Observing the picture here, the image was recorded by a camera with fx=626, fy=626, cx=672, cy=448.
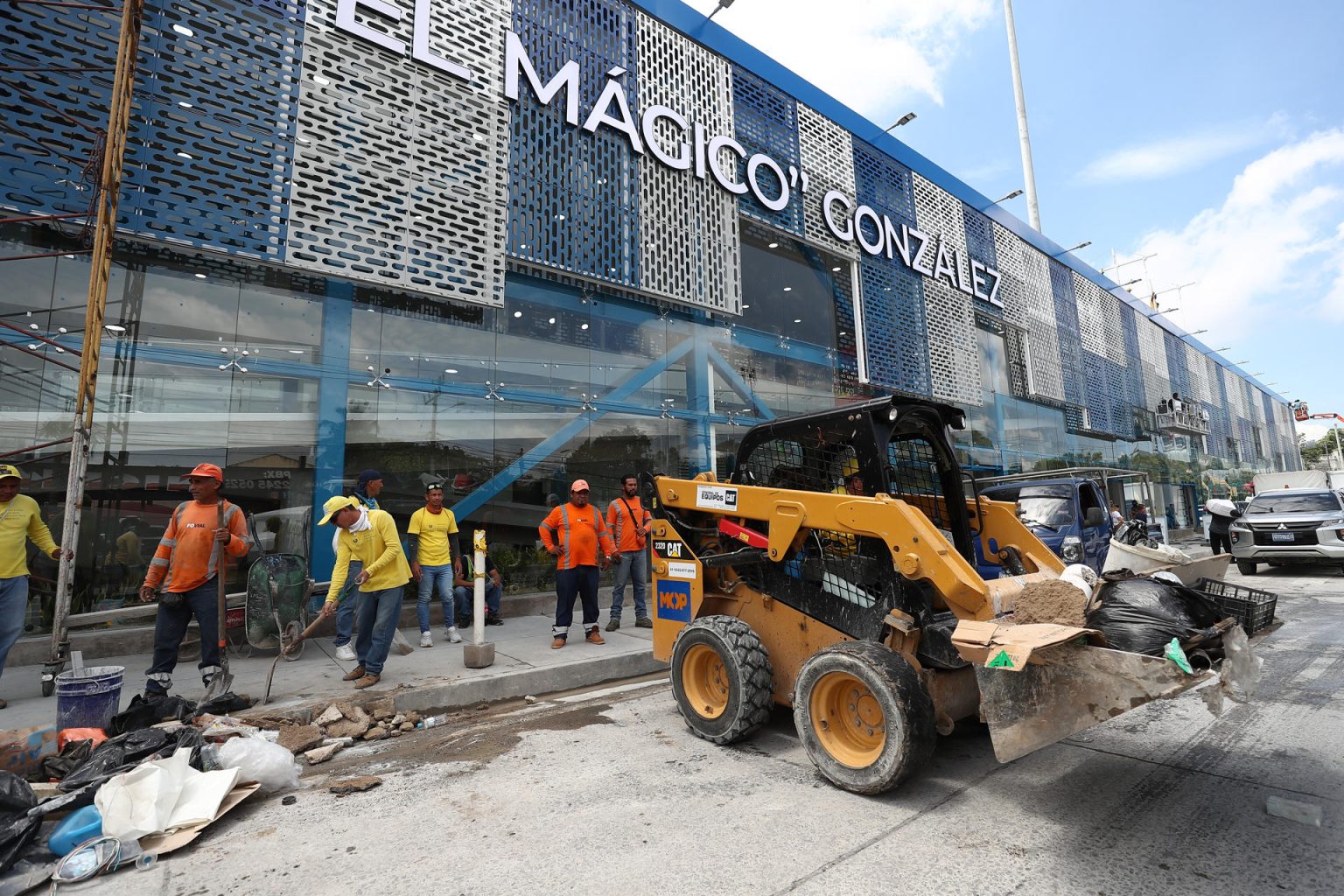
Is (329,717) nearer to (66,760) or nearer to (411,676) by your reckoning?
(411,676)

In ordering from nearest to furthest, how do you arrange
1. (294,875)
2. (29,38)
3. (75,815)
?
(294,875) → (75,815) → (29,38)

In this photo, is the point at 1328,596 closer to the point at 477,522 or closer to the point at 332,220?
the point at 477,522

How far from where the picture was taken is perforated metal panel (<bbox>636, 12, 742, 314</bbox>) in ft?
36.5

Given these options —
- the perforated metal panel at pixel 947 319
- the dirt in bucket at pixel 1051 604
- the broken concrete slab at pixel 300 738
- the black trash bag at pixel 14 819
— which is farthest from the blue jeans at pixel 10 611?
the perforated metal panel at pixel 947 319

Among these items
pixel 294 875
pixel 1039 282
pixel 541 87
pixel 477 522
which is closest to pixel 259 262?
pixel 477 522

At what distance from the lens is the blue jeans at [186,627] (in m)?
4.70

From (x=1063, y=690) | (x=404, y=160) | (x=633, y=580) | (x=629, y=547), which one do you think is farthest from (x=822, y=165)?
(x=1063, y=690)

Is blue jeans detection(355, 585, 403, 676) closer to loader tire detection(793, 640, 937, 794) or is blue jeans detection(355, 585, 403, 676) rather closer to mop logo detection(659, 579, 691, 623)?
mop logo detection(659, 579, 691, 623)

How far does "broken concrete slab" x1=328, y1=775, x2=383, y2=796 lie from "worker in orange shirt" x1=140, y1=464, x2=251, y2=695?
2.16 metres

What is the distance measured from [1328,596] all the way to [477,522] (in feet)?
41.2

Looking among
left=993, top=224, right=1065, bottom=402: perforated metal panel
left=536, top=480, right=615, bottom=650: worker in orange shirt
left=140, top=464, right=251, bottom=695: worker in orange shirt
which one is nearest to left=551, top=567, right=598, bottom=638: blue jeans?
left=536, top=480, right=615, bottom=650: worker in orange shirt

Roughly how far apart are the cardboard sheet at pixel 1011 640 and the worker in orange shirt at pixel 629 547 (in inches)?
197

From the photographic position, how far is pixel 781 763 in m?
3.56

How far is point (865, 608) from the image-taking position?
3.56 metres
